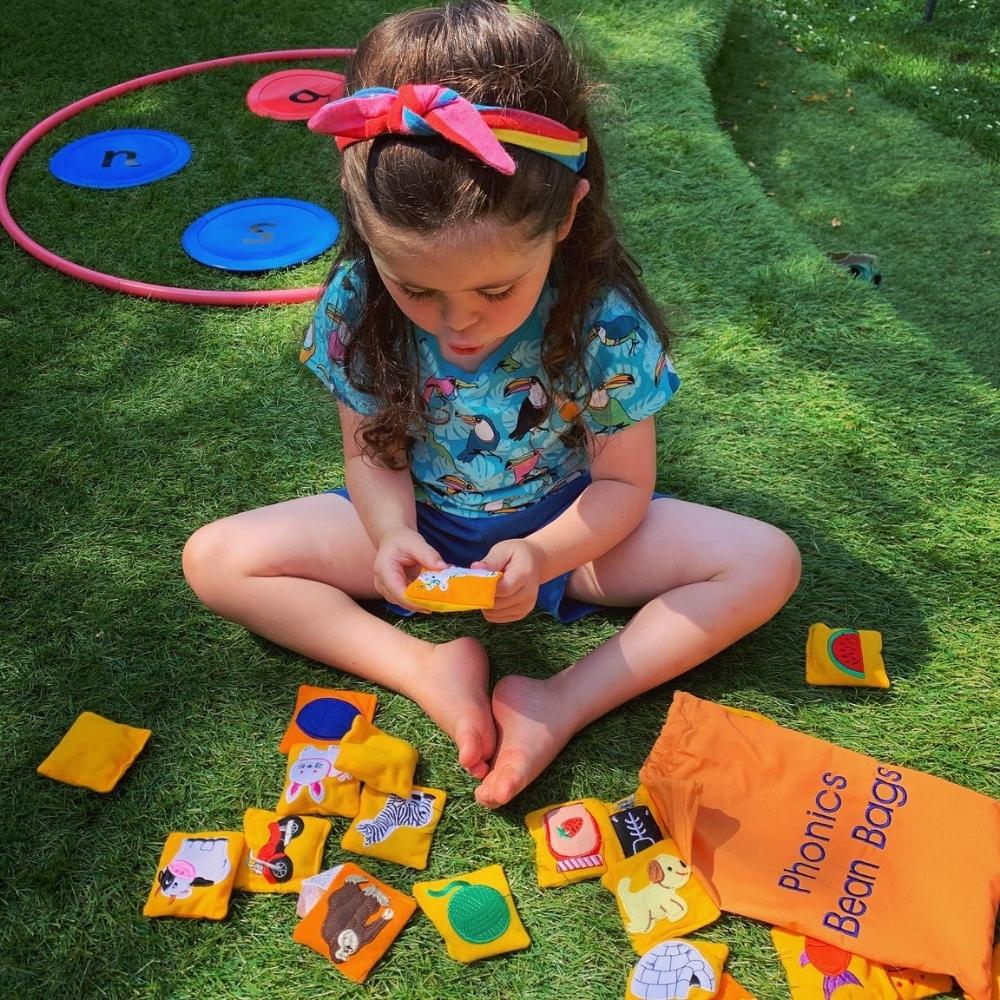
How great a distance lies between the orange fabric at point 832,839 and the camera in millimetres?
1377

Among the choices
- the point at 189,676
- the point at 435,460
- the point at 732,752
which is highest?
the point at 435,460

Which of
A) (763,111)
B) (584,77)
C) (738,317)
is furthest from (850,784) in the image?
(763,111)

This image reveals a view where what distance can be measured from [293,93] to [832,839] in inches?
111

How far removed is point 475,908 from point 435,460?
0.69 metres

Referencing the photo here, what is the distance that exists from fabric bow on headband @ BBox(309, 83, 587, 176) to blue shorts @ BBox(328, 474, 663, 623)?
0.60 meters

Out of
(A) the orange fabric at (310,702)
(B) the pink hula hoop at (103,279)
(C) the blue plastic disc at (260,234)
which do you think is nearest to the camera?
(A) the orange fabric at (310,702)

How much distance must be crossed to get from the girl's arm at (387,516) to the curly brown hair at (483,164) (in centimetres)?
37

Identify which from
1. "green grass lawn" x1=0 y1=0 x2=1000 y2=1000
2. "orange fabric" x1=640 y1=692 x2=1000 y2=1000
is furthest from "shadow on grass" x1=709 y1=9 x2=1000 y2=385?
"orange fabric" x1=640 y1=692 x2=1000 y2=1000

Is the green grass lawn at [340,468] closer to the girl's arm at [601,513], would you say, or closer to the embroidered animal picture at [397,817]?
the embroidered animal picture at [397,817]

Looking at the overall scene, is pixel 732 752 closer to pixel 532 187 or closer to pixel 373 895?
pixel 373 895

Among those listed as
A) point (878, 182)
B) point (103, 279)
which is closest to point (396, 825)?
point (103, 279)

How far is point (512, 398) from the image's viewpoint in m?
1.63

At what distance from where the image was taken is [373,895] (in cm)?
145

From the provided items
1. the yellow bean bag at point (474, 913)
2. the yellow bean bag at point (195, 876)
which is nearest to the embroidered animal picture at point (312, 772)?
the yellow bean bag at point (195, 876)
